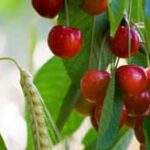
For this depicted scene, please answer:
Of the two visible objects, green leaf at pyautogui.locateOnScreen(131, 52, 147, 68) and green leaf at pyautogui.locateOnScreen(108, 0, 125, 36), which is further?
green leaf at pyautogui.locateOnScreen(131, 52, 147, 68)

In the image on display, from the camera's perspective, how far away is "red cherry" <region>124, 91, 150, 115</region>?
27.2 inches

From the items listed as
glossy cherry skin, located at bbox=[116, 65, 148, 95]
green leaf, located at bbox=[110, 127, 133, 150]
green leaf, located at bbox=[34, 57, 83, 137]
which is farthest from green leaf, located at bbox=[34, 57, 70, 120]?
glossy cherry skin, located at bbox=[116, 65, 148, 95]

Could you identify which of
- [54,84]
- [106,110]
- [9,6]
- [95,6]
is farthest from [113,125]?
[9,6]

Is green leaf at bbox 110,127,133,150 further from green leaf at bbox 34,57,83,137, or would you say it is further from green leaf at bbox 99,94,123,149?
green leaf at bbox 99,94,123,149

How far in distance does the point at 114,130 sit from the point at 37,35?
908 mm

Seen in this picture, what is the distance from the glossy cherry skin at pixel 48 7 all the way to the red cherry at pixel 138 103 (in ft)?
0.43

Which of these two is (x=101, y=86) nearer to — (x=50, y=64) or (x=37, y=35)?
(x=50, y=64)

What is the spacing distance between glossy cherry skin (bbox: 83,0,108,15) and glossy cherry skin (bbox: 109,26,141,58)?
48mm

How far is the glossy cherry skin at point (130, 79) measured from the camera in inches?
25.8

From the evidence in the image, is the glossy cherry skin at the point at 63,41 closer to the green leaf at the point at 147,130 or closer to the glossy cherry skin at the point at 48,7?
the glossy cherry skin at the point at 48,7

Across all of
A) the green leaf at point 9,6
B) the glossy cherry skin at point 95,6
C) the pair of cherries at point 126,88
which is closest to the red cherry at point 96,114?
the pair of cherries at point 126,88

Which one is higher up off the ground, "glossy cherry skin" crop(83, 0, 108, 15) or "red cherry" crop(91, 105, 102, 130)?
"glossy cherry skin" crop(83, 0, 108, 15)

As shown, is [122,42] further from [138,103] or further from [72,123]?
Result: [72,123]

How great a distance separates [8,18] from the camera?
1.47m
